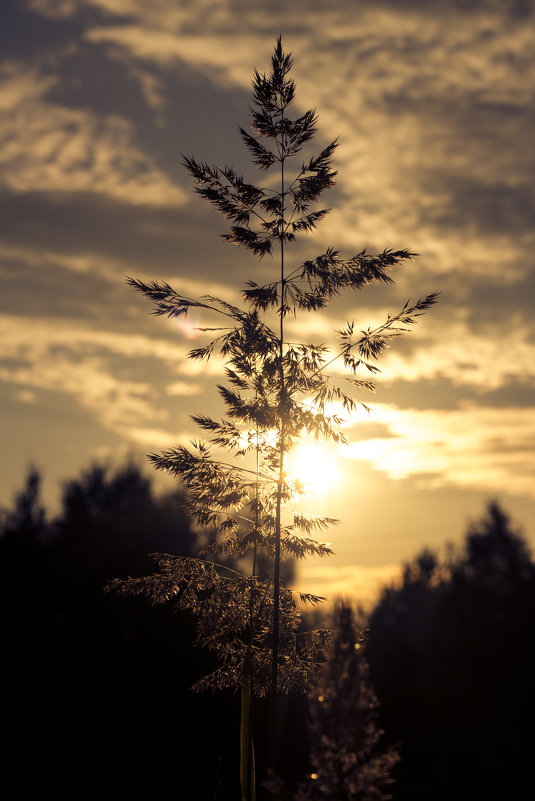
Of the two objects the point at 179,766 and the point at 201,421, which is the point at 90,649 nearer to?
the point at 179,766

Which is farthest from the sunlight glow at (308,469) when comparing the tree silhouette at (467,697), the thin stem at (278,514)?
the tree silhouette at (467,697)

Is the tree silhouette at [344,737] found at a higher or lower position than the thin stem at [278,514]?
lower

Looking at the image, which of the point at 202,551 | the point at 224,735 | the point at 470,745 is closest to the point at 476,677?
the point at 470,745

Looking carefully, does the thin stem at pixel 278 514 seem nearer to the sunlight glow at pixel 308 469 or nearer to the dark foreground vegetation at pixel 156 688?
the sunlight glow at pixel 308 469

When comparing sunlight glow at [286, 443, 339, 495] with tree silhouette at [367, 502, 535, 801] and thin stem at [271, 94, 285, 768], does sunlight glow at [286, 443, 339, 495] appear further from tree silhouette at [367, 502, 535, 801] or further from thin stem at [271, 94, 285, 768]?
tree silhouette at [367, 502, 535, 801]

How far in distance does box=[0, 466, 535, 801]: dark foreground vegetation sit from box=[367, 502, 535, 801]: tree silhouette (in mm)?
84

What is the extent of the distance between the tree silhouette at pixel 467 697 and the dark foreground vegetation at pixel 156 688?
84mm

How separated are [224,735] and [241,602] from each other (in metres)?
21.4

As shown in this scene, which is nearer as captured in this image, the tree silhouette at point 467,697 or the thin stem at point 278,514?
the thin stem at point 278,514

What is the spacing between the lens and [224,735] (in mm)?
27172

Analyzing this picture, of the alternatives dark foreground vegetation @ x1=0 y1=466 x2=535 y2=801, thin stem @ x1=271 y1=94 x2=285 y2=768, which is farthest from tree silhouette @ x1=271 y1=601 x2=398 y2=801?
dark foreground vegetation @ x1=0 y1=466 x2=535 y2=801

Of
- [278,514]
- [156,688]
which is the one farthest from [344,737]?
[156,688]

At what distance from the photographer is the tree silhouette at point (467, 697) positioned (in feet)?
115

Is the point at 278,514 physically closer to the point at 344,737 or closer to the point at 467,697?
the point at 344,737
